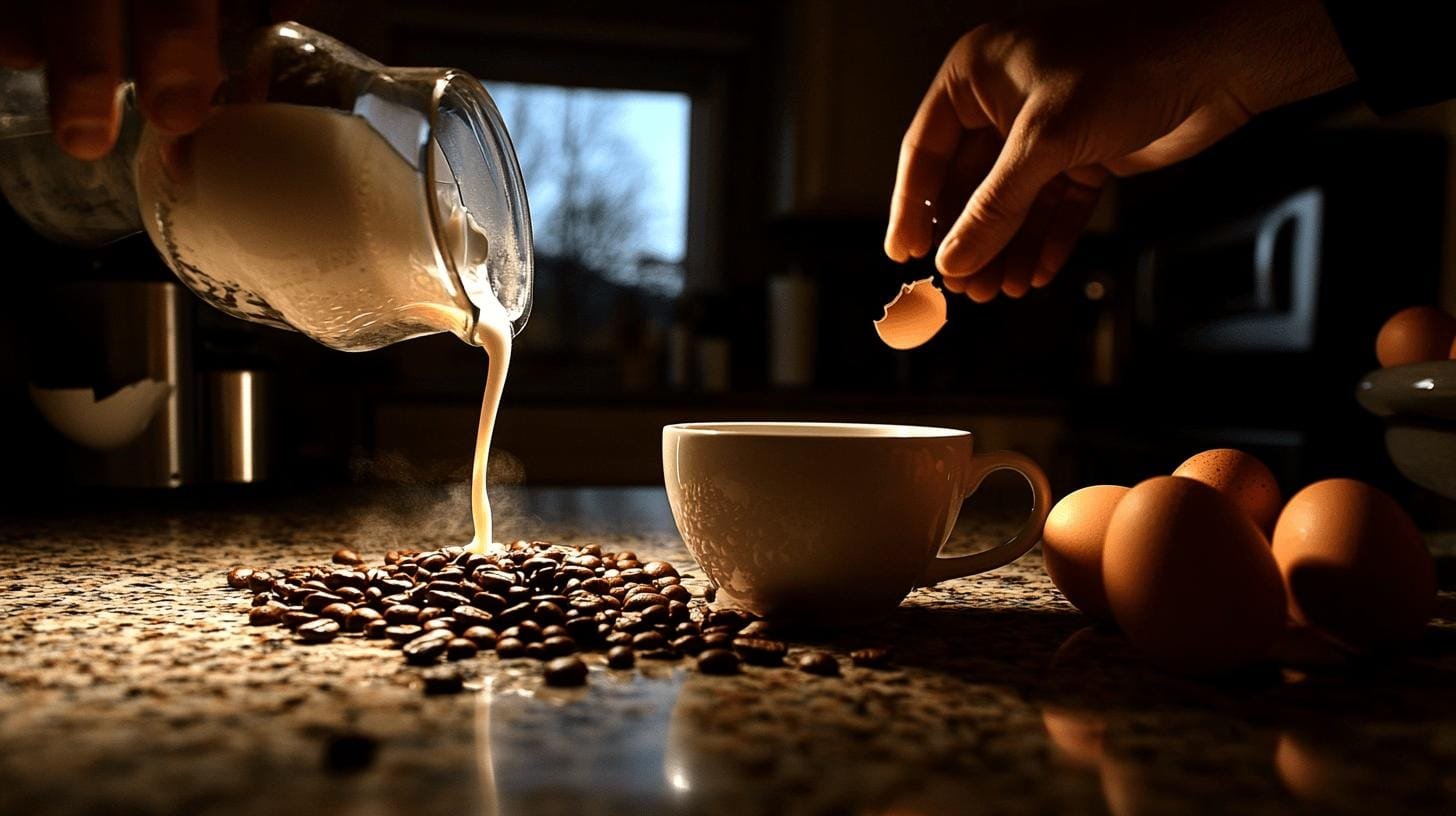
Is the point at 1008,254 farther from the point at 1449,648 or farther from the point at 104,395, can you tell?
the point at 104,395

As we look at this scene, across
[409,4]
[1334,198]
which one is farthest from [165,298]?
[409,4]

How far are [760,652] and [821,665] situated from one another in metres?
0.04

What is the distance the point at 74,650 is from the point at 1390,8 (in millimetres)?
945

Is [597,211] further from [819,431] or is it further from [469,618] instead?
[469,618]

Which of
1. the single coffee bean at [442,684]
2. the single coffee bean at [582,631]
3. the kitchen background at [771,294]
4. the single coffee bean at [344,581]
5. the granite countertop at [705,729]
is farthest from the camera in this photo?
the kitchen background at [771,294]

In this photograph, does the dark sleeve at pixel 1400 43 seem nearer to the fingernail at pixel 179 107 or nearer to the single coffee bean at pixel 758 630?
the single coffee bean at pixel 758 630

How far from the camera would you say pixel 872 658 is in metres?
0.56

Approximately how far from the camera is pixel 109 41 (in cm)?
59

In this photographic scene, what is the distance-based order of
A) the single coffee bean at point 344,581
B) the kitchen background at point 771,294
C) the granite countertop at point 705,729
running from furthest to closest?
the kitchen background at point 771,294 → the single coffee bean at point 344,581 → the granite countertop at point 705,729

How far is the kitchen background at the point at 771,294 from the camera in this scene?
1.42 meters

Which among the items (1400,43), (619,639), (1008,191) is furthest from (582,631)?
(1400,43)

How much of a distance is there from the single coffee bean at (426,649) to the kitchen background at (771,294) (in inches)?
32.3

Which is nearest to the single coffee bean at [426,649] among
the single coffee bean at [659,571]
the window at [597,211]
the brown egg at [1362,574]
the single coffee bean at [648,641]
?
the single coffee bean at [648,641]

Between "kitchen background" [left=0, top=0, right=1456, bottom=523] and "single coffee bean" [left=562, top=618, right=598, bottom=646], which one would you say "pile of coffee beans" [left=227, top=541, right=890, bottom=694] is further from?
"kitchen background" [left=0, top=0, right=1456, bottom=523]
